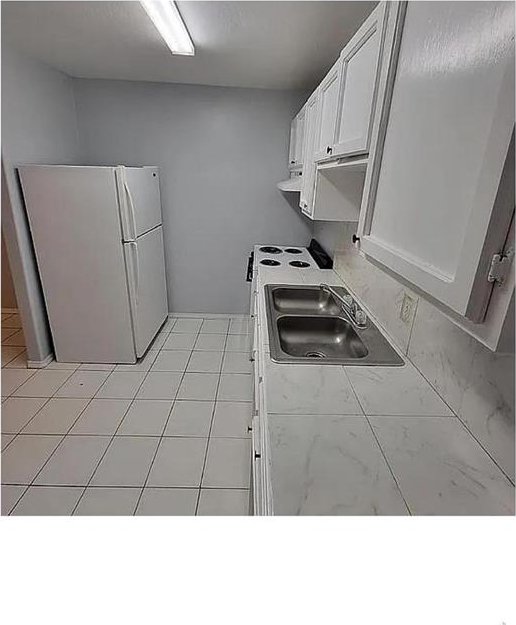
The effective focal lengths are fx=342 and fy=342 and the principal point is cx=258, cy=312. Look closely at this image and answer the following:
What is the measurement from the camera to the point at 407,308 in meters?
1.34

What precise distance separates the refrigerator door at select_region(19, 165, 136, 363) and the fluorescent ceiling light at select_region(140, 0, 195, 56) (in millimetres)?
922

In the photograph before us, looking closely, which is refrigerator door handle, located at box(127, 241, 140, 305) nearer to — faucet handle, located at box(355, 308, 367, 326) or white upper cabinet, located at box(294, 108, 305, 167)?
white upper cabinet, located at box(294, 108, 305, 167)

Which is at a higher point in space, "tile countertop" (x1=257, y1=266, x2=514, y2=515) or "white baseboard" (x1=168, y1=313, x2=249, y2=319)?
"tile countertop" (x1=257, y1=266, x2=514, y2=515)

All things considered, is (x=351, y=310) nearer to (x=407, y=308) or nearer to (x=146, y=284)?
(x=407, y=308)

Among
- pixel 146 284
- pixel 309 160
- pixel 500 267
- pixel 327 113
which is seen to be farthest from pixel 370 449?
pixel 146 284

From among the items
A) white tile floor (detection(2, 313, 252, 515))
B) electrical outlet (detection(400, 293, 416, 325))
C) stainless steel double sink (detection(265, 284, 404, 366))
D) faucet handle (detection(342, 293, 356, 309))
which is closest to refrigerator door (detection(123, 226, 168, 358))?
white tile floor (detection(2, 313, 252, 515))

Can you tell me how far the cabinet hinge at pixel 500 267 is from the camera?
0.52 m

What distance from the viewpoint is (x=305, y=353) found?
5.43 feet

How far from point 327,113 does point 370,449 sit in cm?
153

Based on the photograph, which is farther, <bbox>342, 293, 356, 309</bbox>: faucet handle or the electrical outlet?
<bbox>342, 293, 356, 309</bbox>: faucet handle

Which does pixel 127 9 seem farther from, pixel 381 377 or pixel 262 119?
pixel 381 377

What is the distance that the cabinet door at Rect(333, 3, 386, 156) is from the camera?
3.38 feet
